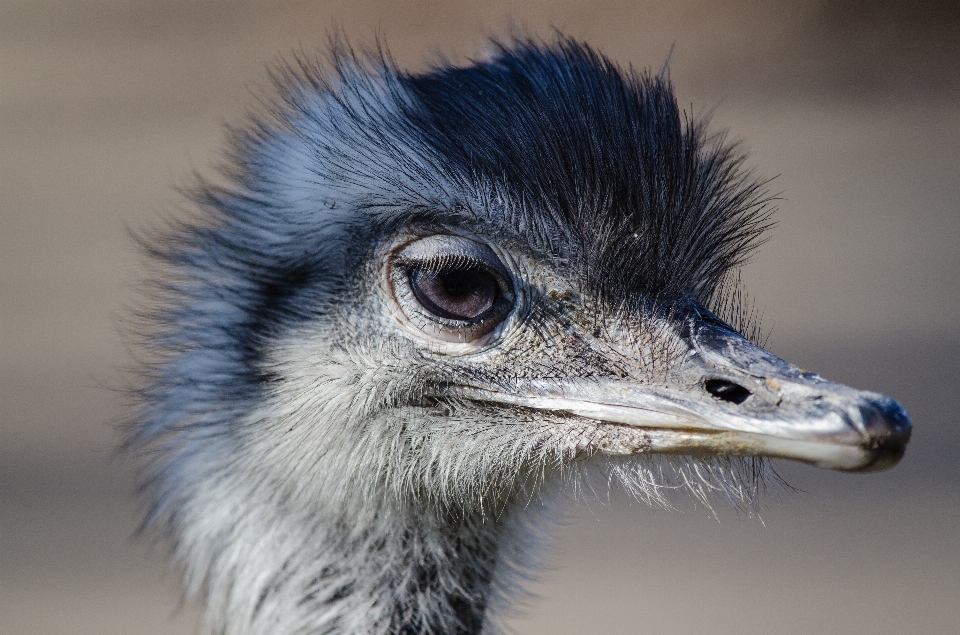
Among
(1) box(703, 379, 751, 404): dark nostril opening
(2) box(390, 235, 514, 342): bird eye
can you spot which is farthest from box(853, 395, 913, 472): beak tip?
(2) box(390, 235, 514, 342): bird eye

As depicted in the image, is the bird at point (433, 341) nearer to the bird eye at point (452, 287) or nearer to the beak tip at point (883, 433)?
the bird eye at point (452, 287)

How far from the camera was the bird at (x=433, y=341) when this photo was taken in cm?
128

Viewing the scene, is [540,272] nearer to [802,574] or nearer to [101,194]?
[802,574]

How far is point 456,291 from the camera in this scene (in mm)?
1299

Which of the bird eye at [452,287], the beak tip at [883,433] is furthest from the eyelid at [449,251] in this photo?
the beak tip at [883,433]

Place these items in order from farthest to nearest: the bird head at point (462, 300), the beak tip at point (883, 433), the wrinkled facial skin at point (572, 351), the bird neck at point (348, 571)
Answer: the bird neck at point (348, 571)
the bird head at point (462, 300)
the wrinkled facial skin at point (572, 351)
the beak tip at point (883, 433)

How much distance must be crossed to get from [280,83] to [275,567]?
712 mm

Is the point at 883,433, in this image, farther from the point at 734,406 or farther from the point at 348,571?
the point at 348,571

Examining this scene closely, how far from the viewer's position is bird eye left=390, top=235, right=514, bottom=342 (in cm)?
128

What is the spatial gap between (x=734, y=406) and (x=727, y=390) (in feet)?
0.10

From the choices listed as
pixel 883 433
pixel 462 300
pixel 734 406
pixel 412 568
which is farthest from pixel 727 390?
pixel 412 568

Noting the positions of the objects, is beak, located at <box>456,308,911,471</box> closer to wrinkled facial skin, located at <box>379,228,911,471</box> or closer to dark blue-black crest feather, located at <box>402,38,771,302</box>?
wrinkled facial skin, located at <box>379,228,911,471</box>

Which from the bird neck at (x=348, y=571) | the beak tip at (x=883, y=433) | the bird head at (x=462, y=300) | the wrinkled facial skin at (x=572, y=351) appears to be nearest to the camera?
the beak tip at (x=883, y=433)

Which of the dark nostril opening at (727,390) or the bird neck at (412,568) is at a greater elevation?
the dark nostril opening at (727,390)
